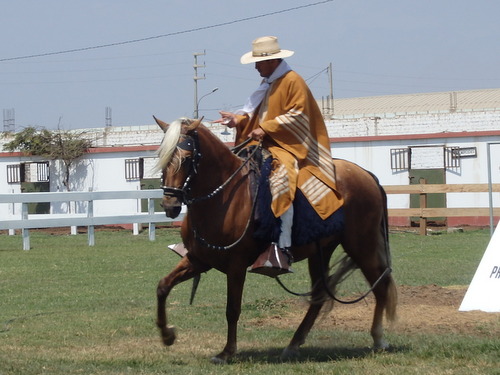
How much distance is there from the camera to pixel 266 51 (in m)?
7.88

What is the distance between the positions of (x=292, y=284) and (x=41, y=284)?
3.71 meters

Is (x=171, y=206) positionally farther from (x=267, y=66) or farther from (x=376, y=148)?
(x=376, y=148)

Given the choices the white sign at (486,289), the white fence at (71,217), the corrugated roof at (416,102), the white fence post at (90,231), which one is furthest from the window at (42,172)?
the white sign at (486,289)

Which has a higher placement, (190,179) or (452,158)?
(452,158)

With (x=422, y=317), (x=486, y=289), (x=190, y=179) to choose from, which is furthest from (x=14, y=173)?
(x=190, y=179)

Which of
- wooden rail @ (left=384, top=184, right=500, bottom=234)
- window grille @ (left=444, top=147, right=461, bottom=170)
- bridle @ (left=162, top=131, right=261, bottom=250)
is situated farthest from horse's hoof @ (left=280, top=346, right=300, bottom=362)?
window grille @ (left=444, top=147, right=461, bottom=170)

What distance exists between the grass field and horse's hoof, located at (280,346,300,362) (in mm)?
97

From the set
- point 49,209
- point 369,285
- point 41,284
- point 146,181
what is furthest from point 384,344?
point 49,209

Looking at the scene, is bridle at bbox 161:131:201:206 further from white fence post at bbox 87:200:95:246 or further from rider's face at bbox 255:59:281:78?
white fence post at bbox 87:200:95:246

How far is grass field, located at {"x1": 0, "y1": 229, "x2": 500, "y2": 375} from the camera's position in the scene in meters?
A: 7.10

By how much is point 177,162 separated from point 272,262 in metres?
1.12

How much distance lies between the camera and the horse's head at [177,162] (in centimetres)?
695

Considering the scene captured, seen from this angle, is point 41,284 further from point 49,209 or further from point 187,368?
point 49,209

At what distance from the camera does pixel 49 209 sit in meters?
35.8
